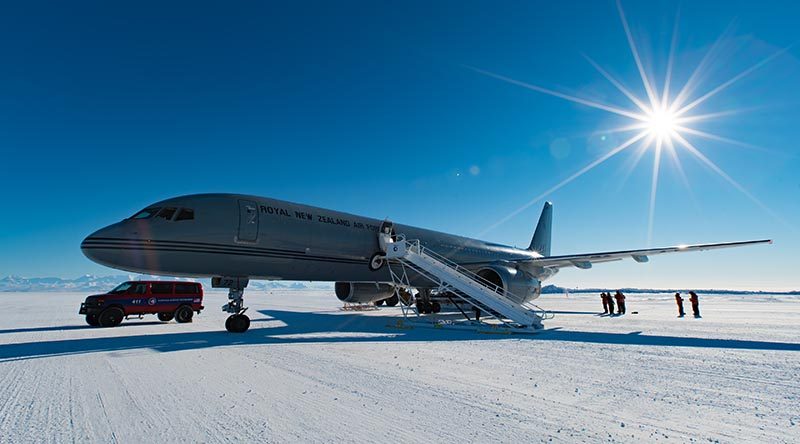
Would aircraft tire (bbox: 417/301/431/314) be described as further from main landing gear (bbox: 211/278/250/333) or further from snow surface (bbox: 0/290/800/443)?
snow surface (bbox: 0/290/800/443)

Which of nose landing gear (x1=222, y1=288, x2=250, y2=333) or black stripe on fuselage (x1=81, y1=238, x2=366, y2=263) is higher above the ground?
black stripe on fuselage (x1=81, y1=238, x2=366, y2=263)

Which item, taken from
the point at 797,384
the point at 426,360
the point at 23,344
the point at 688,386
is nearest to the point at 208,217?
the point at 23,344

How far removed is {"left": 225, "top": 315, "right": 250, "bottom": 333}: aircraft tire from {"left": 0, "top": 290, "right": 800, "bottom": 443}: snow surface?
107 inches

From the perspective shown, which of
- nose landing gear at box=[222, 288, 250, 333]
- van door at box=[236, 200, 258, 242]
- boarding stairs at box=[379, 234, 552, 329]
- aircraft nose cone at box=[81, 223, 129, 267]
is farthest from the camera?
boarding stairs at box=[379, 234, 552, 329]

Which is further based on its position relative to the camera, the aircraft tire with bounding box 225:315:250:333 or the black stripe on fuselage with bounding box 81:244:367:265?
the aircraft tire with bounding box 225:315:250:333

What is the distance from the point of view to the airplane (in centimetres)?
1034

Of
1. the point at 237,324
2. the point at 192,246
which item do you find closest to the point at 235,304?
the point at 237,324

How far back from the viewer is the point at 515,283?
51.6ft

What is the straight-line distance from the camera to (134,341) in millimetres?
10008

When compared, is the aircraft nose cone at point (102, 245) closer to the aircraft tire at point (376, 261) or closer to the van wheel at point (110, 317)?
the van wheel at point (110, 317)

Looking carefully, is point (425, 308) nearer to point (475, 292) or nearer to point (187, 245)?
point (475, 292)

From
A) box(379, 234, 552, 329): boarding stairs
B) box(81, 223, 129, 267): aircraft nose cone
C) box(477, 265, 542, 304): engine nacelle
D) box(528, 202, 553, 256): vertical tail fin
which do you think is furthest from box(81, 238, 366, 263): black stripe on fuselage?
box(528, 202, 553, 256): vertical tail fin

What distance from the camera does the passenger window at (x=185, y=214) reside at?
10961 mm

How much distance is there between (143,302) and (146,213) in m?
6.70
